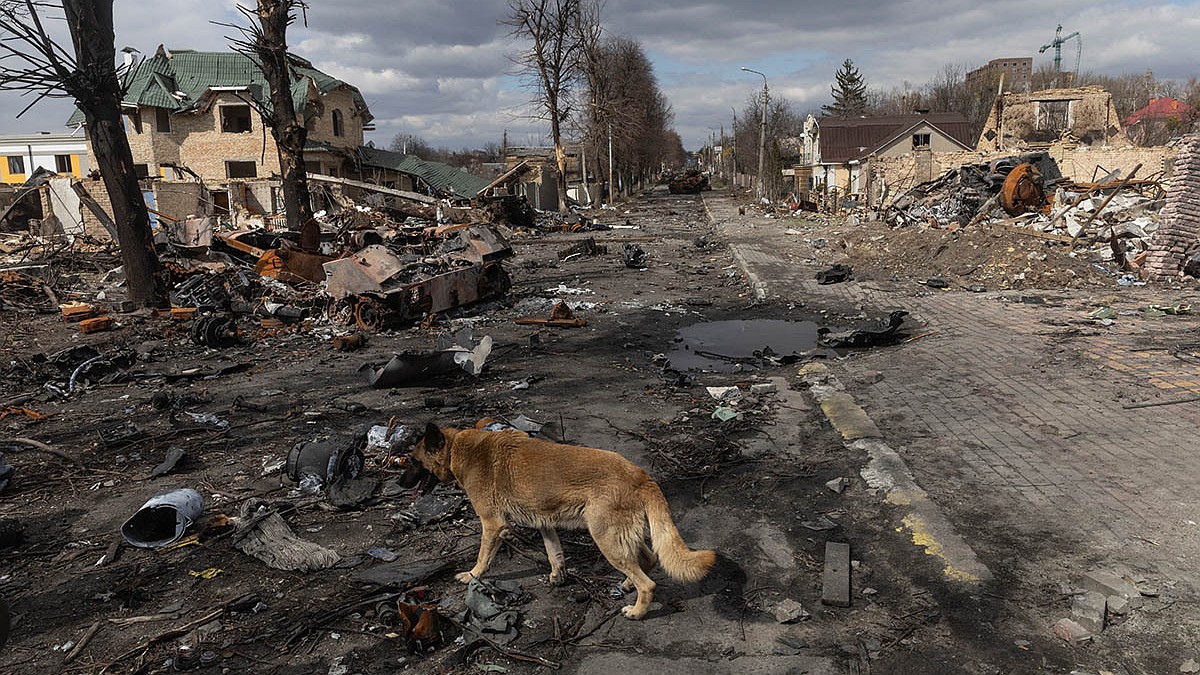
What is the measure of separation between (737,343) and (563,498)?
7335mm

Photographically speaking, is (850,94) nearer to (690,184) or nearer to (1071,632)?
(690,184)

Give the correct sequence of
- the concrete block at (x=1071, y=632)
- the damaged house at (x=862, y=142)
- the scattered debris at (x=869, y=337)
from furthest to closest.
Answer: the damaged house at (x=862, y=142) < the scattered debris at (x=869, y=337) < the concrete block at (x=1071, y=632)

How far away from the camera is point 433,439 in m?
4.00

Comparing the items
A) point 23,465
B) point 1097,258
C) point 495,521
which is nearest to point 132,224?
point 23,465

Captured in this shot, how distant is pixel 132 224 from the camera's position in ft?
38.3

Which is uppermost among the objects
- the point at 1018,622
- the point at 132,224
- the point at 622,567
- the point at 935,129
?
the point at 935,129

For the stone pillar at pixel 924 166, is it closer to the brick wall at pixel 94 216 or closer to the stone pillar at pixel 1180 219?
the stone pillar at pixel 1180 219

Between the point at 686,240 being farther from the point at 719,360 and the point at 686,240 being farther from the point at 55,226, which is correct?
the point at 55,226

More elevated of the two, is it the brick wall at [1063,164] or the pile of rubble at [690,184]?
the pile of rubble at [690,184]

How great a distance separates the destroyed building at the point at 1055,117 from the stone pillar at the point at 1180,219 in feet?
101

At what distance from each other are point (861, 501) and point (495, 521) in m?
2.60

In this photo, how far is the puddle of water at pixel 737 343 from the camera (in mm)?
9312

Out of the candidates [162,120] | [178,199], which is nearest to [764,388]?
Answer: [178,199]

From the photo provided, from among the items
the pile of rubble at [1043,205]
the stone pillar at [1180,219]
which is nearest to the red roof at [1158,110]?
the pile of rubble at [1043,205]
